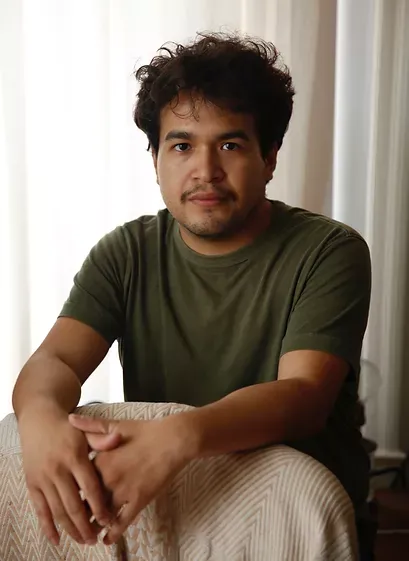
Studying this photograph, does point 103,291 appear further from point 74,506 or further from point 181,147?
point 74,506

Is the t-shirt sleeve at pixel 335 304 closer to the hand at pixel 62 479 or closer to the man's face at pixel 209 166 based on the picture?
the man's face at pixel 209 166

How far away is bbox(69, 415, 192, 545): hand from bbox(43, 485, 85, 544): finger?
0.05 meters

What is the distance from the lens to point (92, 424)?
1.00m

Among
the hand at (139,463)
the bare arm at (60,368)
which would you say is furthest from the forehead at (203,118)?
the hand at (139,463)

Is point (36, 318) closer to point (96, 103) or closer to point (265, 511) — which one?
point (96, 103)

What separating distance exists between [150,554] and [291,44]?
1237 mm

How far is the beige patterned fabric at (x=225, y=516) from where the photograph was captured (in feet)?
2.97

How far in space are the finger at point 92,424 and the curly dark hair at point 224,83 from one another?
0.61m

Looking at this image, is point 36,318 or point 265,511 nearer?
point 265,511

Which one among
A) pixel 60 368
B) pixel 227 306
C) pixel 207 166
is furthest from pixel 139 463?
pixel 207 166

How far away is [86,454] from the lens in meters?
0.98

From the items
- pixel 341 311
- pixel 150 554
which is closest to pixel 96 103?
pixel 341 311

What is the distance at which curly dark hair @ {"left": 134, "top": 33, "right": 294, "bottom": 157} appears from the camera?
4.15 feet

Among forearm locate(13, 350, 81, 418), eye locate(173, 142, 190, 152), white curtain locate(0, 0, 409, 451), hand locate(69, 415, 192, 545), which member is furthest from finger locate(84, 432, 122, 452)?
white curtain locate(0, 0, 409, 451)
